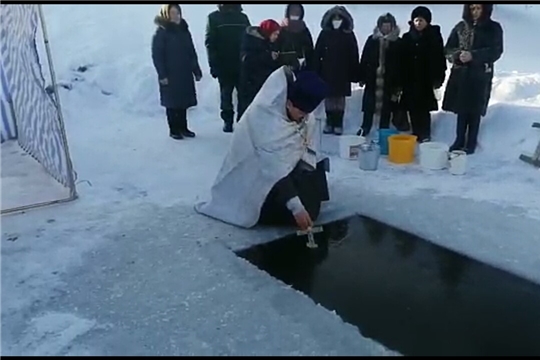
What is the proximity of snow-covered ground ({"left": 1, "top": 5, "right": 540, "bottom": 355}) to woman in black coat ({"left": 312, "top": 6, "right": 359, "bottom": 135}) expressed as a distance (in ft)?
1.44

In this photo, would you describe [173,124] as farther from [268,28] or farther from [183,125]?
[268,28]

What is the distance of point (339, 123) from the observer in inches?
212

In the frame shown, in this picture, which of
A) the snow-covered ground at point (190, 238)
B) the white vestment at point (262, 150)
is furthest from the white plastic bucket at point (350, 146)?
the white vestment at point (262, 150)

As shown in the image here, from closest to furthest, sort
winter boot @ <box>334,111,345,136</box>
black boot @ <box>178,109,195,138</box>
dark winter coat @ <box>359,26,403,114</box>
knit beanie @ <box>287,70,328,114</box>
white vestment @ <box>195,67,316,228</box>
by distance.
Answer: knit beanie @ <box>287,70,328,114</box> < white vestment @ <box>195,67,316,228</box> < dark winter coat @ <box>359,26,403,114</box> < winter boot @ <box>334,111,345,136</box> < black boot @ <box>178,109,195,138</box>

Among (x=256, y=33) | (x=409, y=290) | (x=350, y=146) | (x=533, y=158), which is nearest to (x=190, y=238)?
(x=409, y=290)

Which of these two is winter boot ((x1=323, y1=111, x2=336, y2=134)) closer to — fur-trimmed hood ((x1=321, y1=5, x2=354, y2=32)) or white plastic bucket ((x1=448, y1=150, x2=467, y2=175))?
fur-trimmed hood ((x1=321, y1=5, x2=354, y2=32))

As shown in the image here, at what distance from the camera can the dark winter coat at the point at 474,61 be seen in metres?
4.42

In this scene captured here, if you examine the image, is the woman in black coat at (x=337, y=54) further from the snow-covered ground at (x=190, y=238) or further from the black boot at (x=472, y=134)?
the black boot at (x=472, y=134)

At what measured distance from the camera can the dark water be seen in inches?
88.8

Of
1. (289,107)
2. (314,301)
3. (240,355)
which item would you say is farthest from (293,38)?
(240,355)

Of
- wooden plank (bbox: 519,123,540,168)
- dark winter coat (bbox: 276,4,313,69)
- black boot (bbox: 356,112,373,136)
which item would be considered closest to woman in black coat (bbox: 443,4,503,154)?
wooden plank (bbox: 519,123,540,168)

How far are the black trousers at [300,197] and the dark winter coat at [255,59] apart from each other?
5.37ft

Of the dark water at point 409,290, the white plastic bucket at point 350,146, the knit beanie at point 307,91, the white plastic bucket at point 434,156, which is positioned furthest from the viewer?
the white plastic bucket at point 350,146

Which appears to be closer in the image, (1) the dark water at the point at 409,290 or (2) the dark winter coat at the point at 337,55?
(1) the dark water at the point at 409,290
